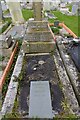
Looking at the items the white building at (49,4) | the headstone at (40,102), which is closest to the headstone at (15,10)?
the white building at (49,4)

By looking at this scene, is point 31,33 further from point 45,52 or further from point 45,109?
point 45,109

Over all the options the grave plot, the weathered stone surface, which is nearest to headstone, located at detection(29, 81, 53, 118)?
the grave plot

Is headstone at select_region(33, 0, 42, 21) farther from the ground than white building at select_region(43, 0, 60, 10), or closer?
farther from the ground

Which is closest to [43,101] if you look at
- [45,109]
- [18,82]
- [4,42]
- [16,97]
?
[45,109]

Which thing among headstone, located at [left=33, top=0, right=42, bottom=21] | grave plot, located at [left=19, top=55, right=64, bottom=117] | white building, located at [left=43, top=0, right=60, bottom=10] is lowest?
white building, located at [left=43, top=0, right=60, bottom=10]

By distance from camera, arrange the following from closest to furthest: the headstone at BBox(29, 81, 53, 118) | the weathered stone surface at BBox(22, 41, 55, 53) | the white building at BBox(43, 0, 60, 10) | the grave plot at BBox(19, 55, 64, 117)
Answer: the headstone at BBox(29, 81, 53, 118) < the grave plot at BBox(19, 55, 64, 117) < the weathered stone surface at BBox(22, 41, 55, 53) < the white building at BBox(43, 0, 60, 10)

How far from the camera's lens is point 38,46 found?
11.3 metres

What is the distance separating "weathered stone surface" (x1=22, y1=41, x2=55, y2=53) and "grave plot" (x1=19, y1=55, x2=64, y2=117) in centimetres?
47

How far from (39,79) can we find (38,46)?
292 centimetres

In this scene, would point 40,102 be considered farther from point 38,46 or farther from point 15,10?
point 15,10

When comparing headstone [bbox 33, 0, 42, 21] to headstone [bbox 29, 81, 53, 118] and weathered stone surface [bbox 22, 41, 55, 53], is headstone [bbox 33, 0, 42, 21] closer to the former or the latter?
weathered stone surface [bbox 22, 41, 55, 53]

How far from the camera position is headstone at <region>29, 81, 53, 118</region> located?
6260 millimetres

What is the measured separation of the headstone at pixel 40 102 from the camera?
626cm

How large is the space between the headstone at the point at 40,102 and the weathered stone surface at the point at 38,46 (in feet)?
13.2
